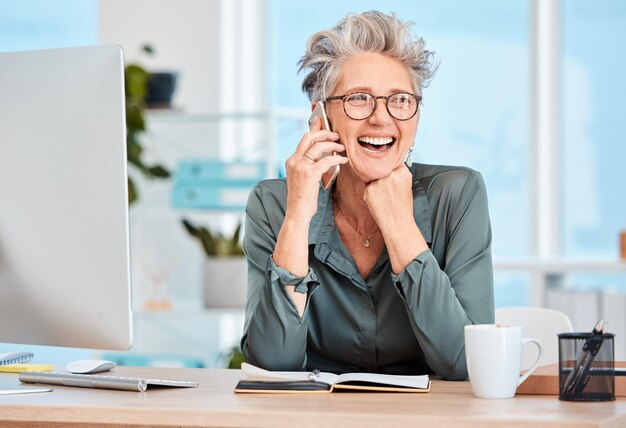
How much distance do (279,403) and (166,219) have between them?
3.42m

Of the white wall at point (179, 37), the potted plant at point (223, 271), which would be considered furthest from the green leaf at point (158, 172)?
the white wall at point (179, 37)

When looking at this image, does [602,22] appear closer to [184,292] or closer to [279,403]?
[184,292]

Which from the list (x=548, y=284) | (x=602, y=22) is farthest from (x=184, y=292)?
(x=602, y=22)

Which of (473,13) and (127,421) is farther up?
(473,13)

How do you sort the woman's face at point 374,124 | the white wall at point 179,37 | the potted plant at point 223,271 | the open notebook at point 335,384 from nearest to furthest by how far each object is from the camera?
1. the open notebook at point 335,384
2. the woman's face at point 374,124
3. the potted plant at point 223,271
4. the white wall at point 179,37

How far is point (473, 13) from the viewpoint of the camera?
4.66 m

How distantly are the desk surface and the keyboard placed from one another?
0.06 feet

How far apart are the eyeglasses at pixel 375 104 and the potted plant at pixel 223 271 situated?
222 cm

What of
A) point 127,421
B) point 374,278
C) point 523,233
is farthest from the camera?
point 523,233

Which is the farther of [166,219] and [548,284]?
[166,219]

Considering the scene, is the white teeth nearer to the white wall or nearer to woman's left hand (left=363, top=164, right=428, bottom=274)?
woman's left hand (left=363, top=164, right=428, bottom=274)

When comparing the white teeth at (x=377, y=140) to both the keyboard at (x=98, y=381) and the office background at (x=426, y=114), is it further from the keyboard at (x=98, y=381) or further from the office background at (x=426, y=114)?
the office background at (x=426, y=114)

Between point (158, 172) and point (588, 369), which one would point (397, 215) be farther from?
point (158, 172)

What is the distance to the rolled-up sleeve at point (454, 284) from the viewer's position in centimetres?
178
